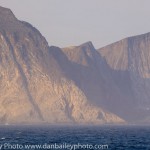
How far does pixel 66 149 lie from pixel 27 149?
584 cm

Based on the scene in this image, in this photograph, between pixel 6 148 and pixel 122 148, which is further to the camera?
pixel 122 148

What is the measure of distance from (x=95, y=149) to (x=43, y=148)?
7.71 m

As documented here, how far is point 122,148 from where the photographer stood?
92562 millimetres

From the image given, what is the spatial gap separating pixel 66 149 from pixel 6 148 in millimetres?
8776

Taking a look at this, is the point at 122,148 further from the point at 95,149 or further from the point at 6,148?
the point at 6,148

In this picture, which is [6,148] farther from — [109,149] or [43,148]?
[109,149]

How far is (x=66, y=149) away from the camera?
87312mm

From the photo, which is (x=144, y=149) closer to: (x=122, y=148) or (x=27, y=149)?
(x=122, y=148)

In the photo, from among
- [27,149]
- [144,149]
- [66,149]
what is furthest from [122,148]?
[27,149]

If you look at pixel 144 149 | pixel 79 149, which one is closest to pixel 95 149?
pixel 79 149

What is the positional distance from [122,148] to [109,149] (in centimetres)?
373

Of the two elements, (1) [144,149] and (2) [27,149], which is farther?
(1) [144,149]

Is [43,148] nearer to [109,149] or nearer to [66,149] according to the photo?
[66,149]

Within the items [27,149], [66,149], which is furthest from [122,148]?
[27,149]
